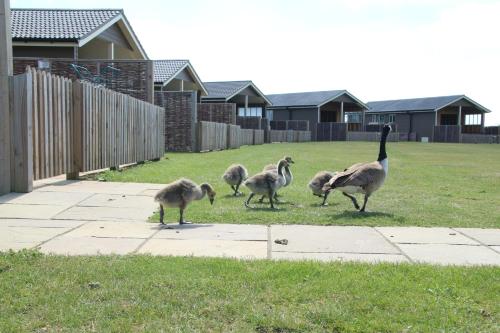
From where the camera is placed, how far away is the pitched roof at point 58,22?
83.6ft

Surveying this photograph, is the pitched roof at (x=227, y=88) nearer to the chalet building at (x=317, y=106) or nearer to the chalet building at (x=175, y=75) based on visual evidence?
the chalet building at (x=175, y=75)

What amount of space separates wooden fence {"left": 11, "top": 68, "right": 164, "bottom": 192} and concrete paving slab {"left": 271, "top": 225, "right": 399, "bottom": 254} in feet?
18.7

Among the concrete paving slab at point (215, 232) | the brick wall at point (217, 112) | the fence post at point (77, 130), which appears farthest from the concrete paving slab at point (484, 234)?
the brick wall at point (217, 112)

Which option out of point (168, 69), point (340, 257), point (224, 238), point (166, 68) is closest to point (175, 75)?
point (168, 69)

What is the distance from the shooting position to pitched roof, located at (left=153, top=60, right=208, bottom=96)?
37.2 meters

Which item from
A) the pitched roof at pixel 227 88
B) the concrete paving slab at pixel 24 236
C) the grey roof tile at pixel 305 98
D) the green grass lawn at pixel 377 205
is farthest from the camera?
the grey roof tile at pixel 305 98

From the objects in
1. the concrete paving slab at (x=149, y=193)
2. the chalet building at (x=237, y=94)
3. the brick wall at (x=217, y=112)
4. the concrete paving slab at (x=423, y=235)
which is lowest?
the concrete paving slab at (x=423, y=235)

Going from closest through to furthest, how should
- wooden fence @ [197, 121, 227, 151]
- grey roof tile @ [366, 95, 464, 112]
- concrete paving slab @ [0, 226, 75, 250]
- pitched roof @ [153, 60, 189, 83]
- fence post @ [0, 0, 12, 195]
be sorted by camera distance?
concrete paving slab @ [0, 226, 75, 250]
fence post @ [0, 0, 12, 195]
wooden fence @ [197, 121, 227, 151]
pitched roof @ [153, 60, 189, 83]
grey roof tile @ [366, 95, 464, 112]

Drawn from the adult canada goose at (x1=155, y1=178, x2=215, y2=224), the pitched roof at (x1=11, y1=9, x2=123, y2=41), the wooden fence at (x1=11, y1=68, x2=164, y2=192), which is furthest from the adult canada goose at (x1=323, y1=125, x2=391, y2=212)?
the pitched roof at (x1=11, y1=9, x2=123, y2=41)

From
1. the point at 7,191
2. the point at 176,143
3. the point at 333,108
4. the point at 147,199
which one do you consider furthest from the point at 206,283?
the point at 333,108

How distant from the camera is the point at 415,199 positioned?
11398 mm

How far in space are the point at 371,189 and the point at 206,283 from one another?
5249 millimetres

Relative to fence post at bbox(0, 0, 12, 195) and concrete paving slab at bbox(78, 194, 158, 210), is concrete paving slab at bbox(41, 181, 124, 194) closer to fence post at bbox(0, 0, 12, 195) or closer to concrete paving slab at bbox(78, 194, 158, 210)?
concrete paving slab at bbox(78, 194, 158, 210)

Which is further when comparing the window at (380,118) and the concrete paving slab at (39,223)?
the window at (380,118)
